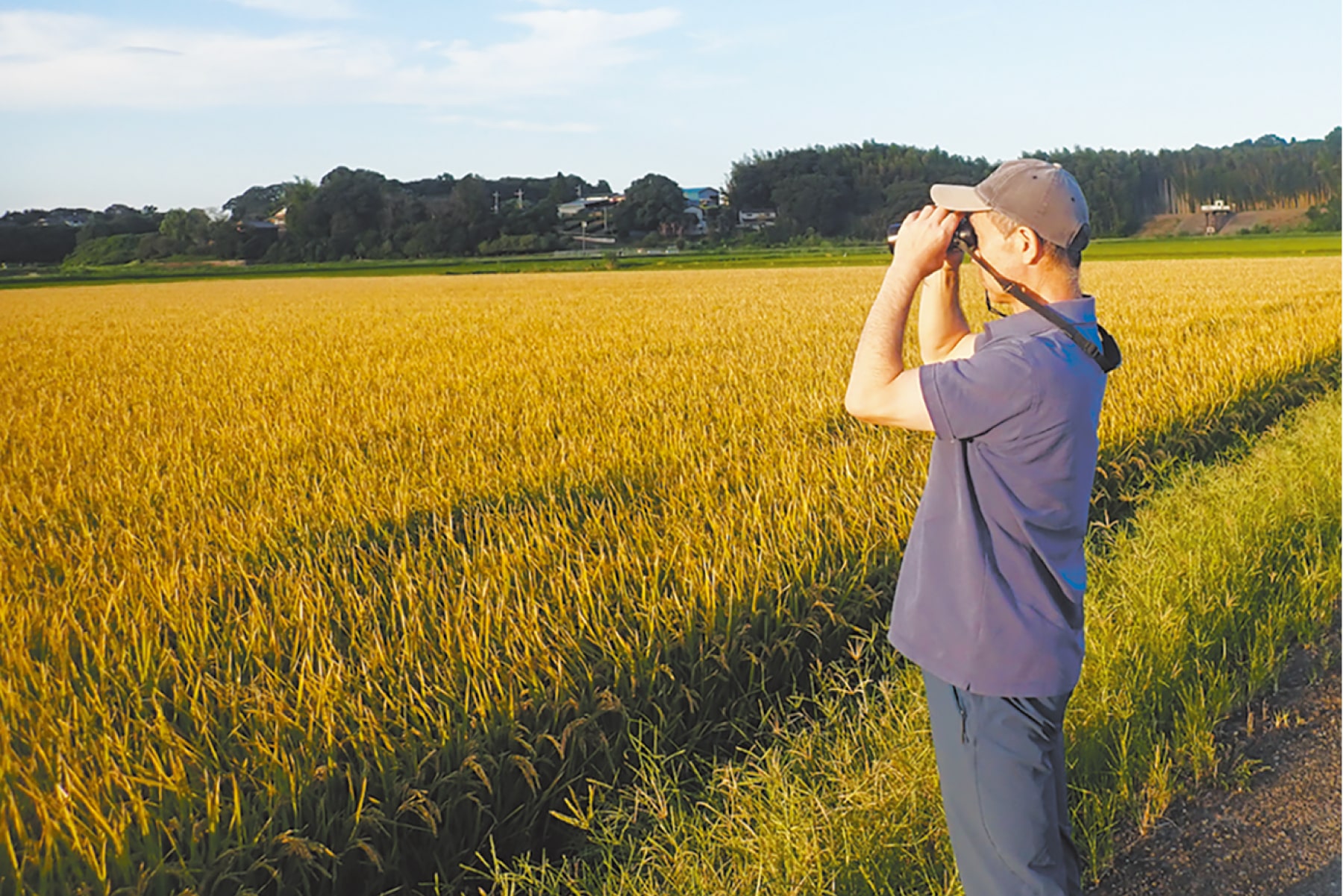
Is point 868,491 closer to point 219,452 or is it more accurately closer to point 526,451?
point 526,451

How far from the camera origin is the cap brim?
6.13 feet

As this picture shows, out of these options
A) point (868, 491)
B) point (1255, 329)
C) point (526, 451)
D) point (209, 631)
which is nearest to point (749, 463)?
point (868, 491)

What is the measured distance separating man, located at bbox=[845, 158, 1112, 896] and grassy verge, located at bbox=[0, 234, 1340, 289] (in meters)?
47.0

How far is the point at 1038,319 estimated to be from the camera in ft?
6.24

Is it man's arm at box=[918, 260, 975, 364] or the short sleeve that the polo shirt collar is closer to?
the short sleeve

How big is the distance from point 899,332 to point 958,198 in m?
0.26

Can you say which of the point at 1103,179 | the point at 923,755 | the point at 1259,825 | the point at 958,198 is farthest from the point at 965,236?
the point at 1103,179

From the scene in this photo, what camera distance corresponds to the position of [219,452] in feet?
20.3

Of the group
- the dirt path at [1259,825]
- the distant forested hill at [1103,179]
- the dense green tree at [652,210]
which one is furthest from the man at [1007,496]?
the dense green tree at [652,210]

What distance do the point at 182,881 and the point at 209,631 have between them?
1.25 m

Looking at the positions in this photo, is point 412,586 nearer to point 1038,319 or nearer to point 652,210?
point 1038,319

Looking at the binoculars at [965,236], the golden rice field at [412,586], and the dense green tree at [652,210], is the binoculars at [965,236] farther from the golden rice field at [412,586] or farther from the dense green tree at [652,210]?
the dense green tree at [652,210]

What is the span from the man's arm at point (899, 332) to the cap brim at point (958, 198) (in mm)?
15

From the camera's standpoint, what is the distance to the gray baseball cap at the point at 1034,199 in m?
1.83
